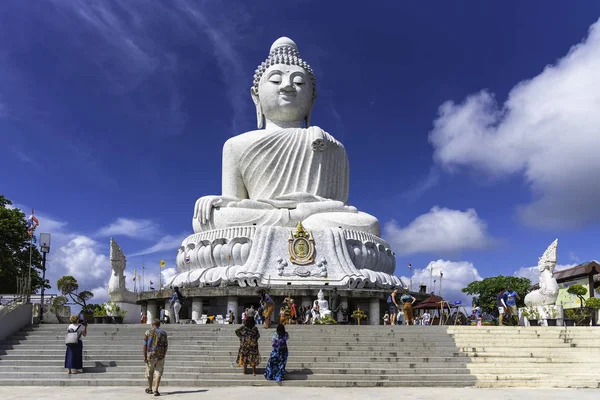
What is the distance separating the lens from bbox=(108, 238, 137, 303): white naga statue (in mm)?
23922

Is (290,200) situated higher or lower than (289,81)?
lower

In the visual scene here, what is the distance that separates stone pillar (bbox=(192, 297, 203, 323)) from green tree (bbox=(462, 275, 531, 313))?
30720 mm

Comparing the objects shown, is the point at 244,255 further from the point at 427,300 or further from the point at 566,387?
the point at 566,387

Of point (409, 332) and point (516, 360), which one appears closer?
point (516, 360)

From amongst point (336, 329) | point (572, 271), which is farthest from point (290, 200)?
point (572, 271)

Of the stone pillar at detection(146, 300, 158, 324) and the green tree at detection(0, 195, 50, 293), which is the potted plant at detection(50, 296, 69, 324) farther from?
the green tree at detection(0, 195, 50, 293)

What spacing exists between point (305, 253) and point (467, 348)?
10357 mm

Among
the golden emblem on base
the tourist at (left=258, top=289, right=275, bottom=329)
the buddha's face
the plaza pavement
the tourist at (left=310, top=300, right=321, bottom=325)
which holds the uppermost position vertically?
the buddha's face

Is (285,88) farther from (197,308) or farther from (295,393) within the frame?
(295,393)

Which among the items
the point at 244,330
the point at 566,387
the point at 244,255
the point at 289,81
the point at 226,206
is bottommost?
the point at 566,387

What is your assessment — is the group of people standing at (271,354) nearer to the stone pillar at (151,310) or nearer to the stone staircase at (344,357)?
the stone staircase at (344,357)

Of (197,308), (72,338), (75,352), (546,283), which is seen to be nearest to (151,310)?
(197,308)

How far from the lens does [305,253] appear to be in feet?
73.4

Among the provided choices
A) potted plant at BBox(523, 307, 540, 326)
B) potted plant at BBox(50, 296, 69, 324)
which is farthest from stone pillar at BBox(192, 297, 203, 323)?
potted plant at BBox(523, 307, 540, 326)
